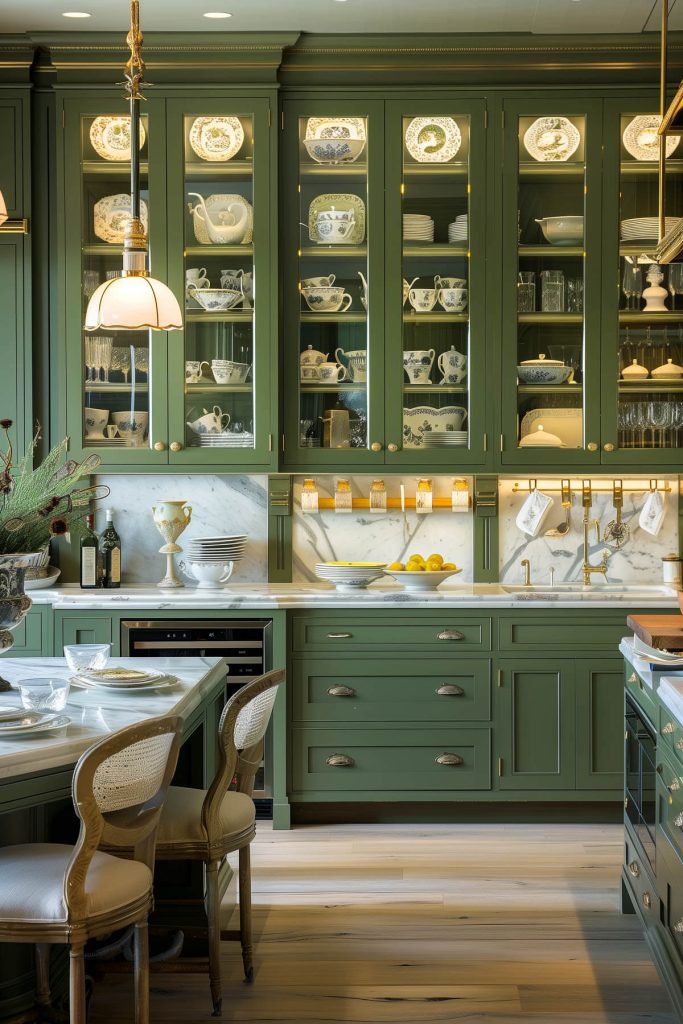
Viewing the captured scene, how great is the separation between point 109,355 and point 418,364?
4.29ft

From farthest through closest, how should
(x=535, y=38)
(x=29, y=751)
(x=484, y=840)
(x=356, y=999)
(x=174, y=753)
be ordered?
(x=535, y=38) < (x=484, y=840) < (x=356, y=999) < (x=174, y=753) < (x=29, y=751)

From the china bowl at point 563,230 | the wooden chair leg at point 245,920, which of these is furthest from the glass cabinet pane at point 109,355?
the wooden chair leg at point 245,920

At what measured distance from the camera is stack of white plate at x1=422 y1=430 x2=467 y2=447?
15.0 ft

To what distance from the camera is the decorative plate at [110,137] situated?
4.50 m

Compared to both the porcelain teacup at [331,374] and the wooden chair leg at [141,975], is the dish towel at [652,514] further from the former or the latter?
the wooden chair leg at [141,975]

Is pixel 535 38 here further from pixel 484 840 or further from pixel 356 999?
pixel 356 999

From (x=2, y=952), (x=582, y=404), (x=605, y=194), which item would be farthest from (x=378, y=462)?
(x=2, y=952)

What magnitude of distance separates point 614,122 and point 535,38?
1.56ft

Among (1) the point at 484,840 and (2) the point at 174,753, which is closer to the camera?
(2) the point at 174,753

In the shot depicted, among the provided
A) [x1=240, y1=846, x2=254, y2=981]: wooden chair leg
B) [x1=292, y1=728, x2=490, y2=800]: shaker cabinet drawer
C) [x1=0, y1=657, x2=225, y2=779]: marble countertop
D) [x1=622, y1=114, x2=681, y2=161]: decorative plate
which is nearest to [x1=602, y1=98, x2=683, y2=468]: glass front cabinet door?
[x1=622, y1=114, x2=681, y2=161]: decorative plate

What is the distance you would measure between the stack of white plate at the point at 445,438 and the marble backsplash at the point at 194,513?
0.77 m

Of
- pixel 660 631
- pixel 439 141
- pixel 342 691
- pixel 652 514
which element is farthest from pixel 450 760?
pixel 439 141

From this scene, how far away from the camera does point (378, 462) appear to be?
15.0 feet

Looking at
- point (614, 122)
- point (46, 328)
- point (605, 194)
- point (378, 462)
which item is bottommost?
point (378, 462)
